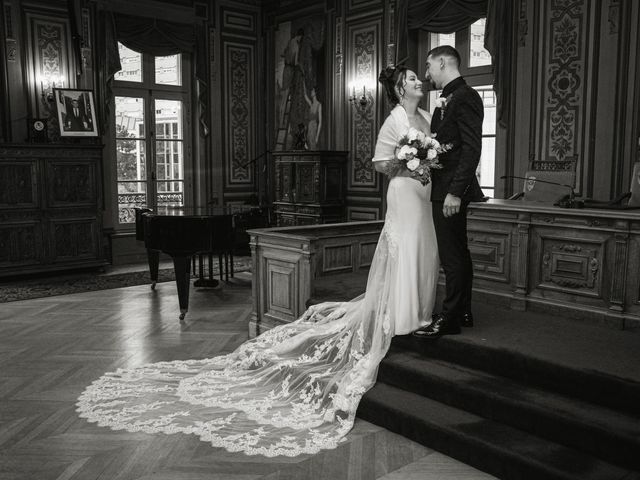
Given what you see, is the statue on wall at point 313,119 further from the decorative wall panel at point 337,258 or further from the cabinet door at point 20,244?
the decorative wall panel at point 337,258

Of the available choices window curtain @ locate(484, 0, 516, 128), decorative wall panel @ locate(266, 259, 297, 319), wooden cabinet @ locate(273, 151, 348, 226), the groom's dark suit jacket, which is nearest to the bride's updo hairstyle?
the groom's dark suit jacket

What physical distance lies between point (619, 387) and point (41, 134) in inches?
286

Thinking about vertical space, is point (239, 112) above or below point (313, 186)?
above

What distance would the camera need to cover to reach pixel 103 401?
12.7ft

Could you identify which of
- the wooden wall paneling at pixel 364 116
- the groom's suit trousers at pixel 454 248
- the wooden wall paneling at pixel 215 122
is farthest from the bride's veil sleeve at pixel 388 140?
the wooden wall paneling at pixel 215 122

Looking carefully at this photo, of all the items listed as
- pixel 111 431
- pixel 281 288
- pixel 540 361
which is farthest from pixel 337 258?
pixel 111 431

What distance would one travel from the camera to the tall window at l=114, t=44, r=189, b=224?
369 inches

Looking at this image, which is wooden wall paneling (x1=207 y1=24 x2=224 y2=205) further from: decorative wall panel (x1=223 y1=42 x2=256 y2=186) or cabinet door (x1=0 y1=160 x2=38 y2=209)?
cabinet door (x1=0 y1=160 x2=38 y2=209)

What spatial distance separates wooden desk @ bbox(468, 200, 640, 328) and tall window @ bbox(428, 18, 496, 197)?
2875mm

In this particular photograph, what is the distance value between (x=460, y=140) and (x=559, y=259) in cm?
124

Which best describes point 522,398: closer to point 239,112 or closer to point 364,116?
point 364,116

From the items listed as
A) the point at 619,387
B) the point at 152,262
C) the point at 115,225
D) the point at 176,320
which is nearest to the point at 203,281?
the point at 152,262

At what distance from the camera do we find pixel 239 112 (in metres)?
10.4

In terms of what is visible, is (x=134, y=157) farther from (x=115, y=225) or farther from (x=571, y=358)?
(x=571, y=358)
